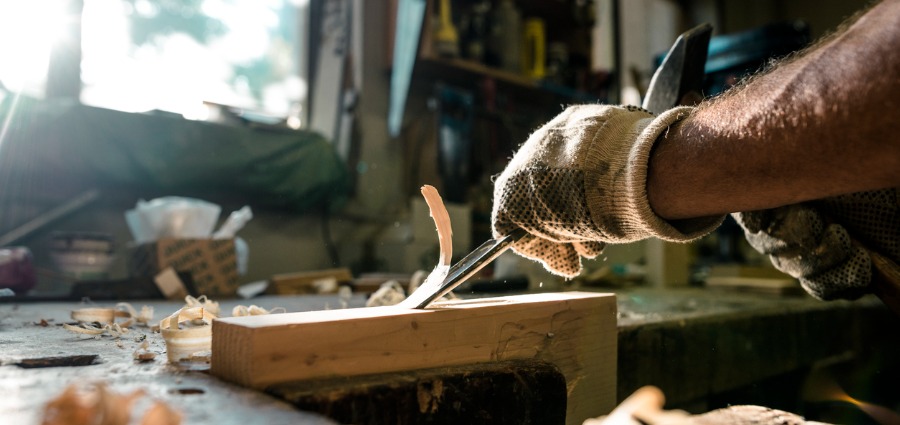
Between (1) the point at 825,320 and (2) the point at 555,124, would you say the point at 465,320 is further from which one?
(1) the point at 825,320

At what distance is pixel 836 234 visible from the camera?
3.89 ft

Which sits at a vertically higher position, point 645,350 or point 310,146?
point 310,146

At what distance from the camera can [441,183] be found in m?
3.40

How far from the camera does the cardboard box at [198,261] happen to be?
86.4 inches

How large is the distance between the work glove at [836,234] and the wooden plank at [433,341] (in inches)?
16.0

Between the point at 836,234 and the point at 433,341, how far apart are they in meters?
0.90

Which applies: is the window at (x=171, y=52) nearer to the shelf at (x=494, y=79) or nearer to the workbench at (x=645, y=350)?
the shelf at (x=494, y=79)

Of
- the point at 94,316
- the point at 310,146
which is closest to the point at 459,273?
the point at 94,316

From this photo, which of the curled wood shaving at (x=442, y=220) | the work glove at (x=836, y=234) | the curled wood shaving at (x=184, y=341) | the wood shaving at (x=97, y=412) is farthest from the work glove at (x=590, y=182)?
the wood shaving at (x=97, y=412)

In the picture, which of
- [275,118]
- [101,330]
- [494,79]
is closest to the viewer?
[101,330]

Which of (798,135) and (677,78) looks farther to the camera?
(677,78)

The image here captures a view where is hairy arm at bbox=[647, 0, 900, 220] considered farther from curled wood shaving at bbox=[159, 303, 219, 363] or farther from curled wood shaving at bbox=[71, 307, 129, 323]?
curled wood shaving at bbox=[71, 307, 129, 323]

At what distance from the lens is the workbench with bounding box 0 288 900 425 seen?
2.09 feet

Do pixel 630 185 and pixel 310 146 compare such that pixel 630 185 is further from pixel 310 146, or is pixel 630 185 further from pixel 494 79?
pixel 494 79
